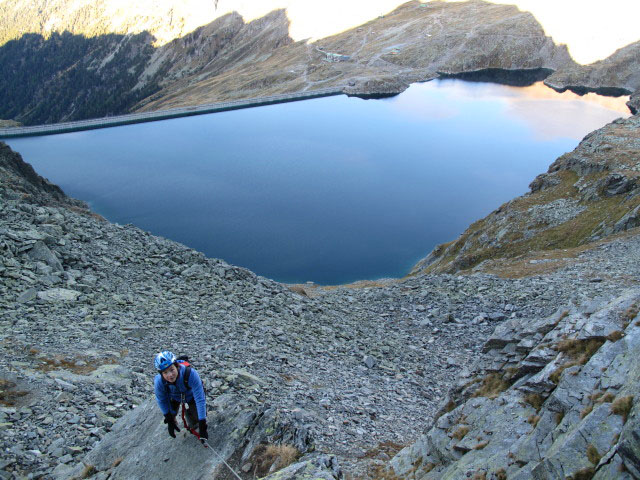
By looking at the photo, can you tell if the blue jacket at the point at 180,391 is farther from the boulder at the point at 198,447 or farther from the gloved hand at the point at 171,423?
the boulder at the point at 198,447

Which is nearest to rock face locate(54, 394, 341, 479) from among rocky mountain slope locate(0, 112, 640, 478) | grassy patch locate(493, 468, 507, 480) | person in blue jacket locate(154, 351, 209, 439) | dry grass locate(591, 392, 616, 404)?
rocky mountain slope locate(0, 112, 640, 478)

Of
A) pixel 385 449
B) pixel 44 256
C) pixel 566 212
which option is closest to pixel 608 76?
pixel 566 212

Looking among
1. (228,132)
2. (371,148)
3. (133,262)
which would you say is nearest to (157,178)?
(228,132)

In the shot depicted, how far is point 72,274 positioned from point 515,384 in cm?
2010

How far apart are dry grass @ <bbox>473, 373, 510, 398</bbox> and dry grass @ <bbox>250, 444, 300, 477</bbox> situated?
4932 millimetres

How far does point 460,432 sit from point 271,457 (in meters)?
4.32

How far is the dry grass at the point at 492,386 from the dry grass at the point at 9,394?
493 inches

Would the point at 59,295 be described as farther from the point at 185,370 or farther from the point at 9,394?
the point at 185,370

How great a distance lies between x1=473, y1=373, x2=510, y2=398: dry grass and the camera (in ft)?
37.3

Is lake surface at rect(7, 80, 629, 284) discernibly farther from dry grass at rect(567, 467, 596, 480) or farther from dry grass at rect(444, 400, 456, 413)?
dry grass at rect(567, 467, 596, 480)

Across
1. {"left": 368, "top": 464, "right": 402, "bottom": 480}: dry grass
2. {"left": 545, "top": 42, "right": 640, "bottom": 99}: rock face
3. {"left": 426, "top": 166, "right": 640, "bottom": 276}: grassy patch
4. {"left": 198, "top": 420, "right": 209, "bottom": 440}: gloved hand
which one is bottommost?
{"left": 426, "top": 166, "right": 640, "bottom": 276}: grassy patch

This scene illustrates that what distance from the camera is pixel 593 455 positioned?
688 centimetres

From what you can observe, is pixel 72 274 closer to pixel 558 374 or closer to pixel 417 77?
pixel 558 374

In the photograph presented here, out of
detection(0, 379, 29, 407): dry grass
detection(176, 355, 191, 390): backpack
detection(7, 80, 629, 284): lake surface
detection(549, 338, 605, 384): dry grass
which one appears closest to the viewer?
detection(176, 355, 191, 390): backpack
